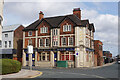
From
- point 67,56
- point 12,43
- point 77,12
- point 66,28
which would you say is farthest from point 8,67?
point 12,43

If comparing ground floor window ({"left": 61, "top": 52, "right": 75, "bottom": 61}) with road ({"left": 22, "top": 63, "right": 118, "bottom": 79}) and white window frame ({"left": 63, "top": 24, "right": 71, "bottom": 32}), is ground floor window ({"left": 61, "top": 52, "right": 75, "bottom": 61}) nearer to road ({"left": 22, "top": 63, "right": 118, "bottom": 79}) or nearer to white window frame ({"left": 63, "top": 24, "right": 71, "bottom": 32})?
white window frame ({"left": 63, "top": 24, "right": 71, "bottom": 32})

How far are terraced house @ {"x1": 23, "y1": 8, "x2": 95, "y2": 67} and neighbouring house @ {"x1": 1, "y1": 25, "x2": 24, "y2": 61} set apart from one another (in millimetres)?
4422

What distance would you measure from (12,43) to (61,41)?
47.7ft

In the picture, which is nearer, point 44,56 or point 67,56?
point 67,56

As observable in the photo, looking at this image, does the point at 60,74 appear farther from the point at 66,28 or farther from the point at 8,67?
the point at 66,28

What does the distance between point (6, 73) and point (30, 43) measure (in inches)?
941

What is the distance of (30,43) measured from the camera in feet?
134

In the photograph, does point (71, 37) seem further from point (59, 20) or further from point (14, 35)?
point (14, 35)

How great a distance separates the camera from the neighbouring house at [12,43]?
4397 cm

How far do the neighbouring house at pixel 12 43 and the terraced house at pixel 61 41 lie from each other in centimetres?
442

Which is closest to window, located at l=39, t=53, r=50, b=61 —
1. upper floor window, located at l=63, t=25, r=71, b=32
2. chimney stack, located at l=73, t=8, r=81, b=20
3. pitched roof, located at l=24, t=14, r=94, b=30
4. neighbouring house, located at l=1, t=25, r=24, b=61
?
pitched roof, located at l=24, t=14, r=94, b=30

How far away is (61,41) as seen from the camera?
37062 millimetres

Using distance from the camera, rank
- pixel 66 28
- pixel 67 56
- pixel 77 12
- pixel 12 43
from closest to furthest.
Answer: pixel 67 56, pixel 66 28, pixel 77 12, pixel 12 43

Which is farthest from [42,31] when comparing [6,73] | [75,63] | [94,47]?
[6,73]
